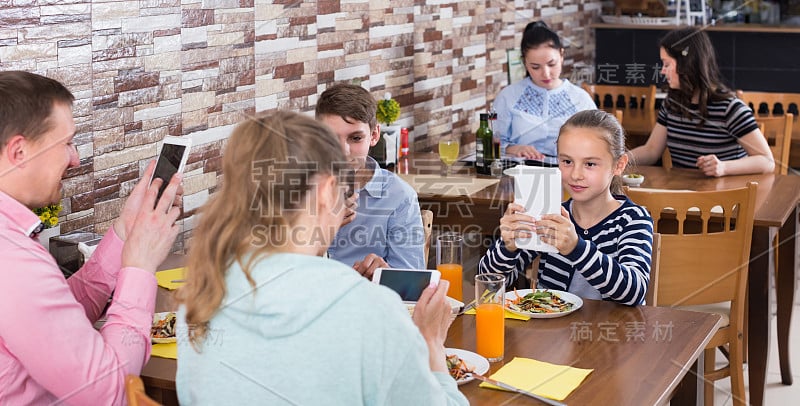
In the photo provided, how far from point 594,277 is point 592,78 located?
3.66 m

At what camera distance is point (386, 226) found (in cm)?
210

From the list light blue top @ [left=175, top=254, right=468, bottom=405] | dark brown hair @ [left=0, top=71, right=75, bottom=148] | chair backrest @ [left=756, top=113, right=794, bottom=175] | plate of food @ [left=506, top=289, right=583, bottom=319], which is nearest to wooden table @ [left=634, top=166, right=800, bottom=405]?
chair backrest @ [left=756, top=113, right=794, bottom=175]

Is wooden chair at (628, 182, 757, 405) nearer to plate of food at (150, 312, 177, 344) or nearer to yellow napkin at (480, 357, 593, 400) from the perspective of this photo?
yellow napkin at (480, 357, 593, 400)

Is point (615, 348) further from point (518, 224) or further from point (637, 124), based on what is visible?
point (637, 124)

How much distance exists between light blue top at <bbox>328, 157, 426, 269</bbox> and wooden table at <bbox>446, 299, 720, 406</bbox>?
38 cm

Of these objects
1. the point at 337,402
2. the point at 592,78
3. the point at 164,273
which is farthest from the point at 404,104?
the point at 337,402

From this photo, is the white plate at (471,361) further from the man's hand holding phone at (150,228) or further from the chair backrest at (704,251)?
the chair backrest at (704,251)

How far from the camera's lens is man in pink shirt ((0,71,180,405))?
4.05ft

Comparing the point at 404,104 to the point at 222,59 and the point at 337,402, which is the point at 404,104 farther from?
the point at 337,402

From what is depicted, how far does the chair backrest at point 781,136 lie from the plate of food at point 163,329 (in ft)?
7.74

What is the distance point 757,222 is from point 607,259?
33.1 inches

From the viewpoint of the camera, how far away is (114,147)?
6.99ft

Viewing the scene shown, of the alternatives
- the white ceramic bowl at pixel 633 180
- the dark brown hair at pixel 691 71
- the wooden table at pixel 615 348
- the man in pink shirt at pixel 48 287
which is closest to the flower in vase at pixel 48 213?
the man in pink shirt at pixel 48 287

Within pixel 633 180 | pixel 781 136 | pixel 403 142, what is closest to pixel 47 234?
pixel 403 142
